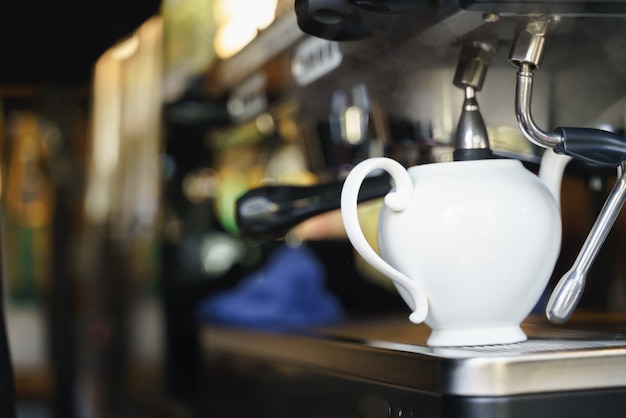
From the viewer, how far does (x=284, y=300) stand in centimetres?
154

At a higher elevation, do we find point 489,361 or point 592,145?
point 592,145

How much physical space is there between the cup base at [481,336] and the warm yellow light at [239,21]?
0.64 meters

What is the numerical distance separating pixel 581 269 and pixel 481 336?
0.31 feet

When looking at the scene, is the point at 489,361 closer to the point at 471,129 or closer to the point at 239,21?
the point at 471,129

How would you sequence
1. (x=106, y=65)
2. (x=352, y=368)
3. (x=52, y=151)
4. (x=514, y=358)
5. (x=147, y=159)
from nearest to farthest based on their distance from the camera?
(x=514, y=358), (x=352, y=368), (x=106, y=65), (x=147, y=159), (x=52, y=151)

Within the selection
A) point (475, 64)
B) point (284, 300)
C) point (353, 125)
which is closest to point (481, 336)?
point (475, 64)

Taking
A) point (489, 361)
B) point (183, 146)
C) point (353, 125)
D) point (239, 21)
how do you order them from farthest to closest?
point (183, 146)
point (239, 21)
point (353, 125)
point (489, 361)

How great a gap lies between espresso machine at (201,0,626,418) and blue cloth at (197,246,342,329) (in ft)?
0.68

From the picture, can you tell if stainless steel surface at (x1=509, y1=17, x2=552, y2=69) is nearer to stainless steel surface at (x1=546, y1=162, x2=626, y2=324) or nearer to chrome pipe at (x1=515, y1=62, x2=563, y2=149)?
chrome pipe at (x1=515, y1=62, x2=563, y2=149)

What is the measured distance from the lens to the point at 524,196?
2.28 feet

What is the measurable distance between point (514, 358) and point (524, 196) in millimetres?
128

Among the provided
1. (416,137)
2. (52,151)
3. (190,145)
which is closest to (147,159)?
(190,145)

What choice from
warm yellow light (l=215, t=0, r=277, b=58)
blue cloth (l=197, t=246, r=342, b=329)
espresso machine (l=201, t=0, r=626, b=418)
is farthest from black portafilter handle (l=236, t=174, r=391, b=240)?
blue cloth (l=197, t=246, r=342, b=329)

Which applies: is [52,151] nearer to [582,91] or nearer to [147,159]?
[147,159]
